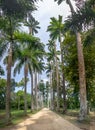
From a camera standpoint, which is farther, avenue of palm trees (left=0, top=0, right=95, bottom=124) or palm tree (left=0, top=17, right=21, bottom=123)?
palm tree (left=0, top=17, right=21, bottom=123)

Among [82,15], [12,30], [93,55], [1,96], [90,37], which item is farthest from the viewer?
[1,96]

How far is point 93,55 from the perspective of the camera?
31.7 meters

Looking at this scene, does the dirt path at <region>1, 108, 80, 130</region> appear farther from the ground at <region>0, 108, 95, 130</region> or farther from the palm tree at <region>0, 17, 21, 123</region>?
the palm tree at <region>0, 17, 21, 123</region>

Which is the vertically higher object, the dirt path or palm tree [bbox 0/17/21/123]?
palm tree [bbox 0/17/21/123]

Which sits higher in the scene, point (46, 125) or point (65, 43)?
point (65, 43)

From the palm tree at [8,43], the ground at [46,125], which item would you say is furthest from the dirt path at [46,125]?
the palm tree at [8,43]

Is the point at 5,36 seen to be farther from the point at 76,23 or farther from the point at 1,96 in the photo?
the point at 1,96

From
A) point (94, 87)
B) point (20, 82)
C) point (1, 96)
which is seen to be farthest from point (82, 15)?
point (20, 82)

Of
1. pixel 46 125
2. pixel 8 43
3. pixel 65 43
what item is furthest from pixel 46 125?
pixel 65 43

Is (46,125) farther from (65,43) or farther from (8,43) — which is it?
(65,43)

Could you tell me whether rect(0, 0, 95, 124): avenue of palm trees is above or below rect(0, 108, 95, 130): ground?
above

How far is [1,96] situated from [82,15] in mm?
65340

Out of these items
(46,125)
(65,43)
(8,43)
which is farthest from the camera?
(65,43)

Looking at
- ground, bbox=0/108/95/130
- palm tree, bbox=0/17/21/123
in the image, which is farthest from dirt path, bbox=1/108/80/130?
palm tree, bbox=0/17/21/123
